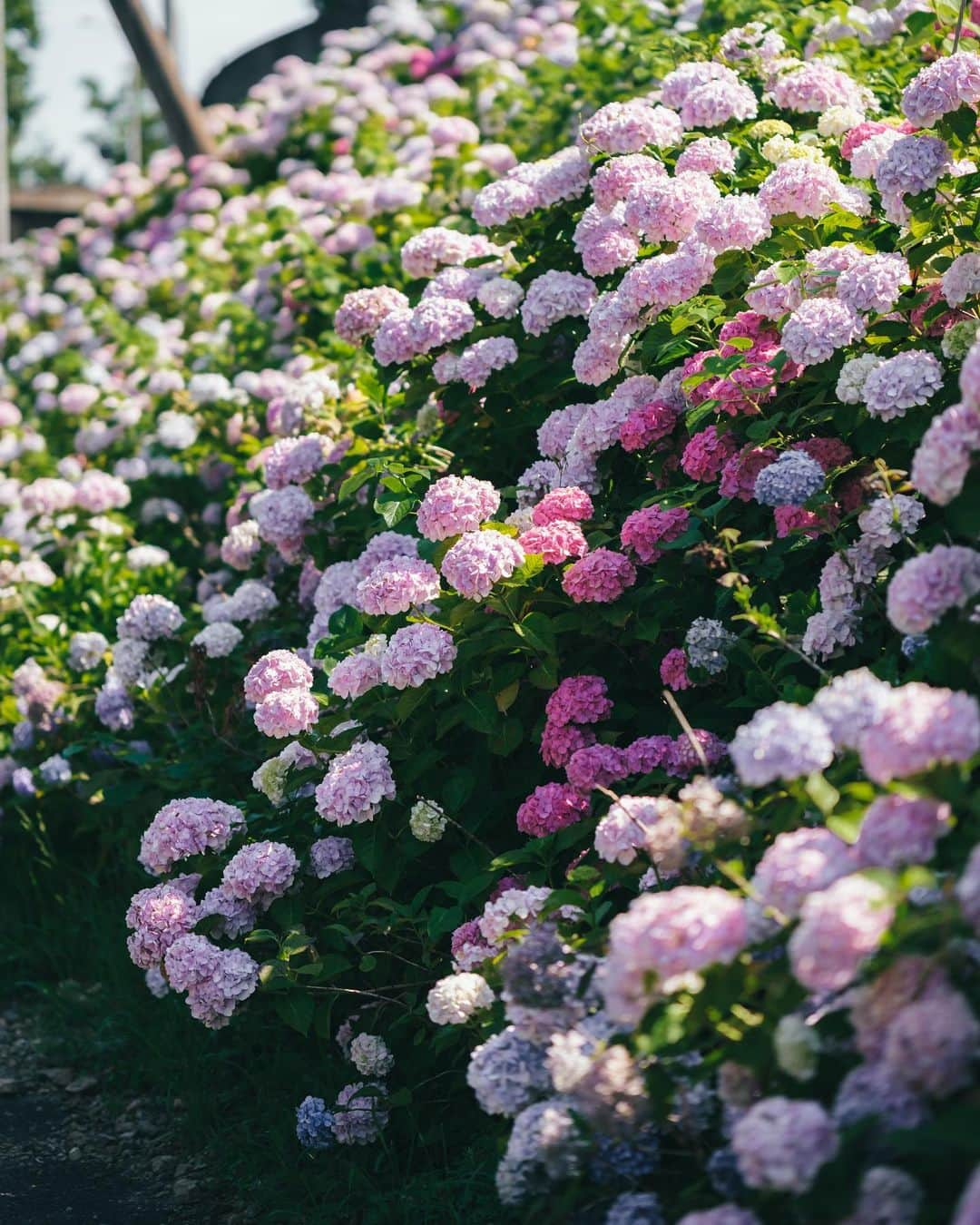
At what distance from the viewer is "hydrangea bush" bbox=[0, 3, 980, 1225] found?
1629 mm

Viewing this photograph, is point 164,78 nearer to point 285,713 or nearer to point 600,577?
point 285,713

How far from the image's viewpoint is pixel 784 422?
289 cm

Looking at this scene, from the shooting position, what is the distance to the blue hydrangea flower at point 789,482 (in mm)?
2523

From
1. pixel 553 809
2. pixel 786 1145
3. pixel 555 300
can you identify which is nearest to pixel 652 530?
pixel 553 809

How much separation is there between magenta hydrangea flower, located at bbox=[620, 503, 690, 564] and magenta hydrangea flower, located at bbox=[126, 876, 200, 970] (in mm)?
1136

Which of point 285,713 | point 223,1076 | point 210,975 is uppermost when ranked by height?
point 285,713

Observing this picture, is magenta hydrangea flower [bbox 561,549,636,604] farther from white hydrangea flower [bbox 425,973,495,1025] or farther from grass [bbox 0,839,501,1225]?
grass [bbox 0,839,501,1225]

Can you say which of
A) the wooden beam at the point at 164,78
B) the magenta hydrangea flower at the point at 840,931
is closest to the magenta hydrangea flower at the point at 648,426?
the magenta hydrangea flower at the point at 840,931

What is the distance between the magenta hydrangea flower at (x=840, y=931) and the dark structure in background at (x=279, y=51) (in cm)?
1365

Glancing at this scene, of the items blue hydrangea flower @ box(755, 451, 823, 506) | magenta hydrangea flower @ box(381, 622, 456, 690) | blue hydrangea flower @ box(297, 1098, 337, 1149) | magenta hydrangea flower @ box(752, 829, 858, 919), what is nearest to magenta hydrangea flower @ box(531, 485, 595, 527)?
magenta hydrangea flower @ box(381, 622, 456, 690)

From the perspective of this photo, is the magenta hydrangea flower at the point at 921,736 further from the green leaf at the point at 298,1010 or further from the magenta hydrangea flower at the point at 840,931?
the green leaf at the point at 298,1010

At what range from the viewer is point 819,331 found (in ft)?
8.82

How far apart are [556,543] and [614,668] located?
32cm

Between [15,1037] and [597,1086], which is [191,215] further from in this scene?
[597,1086]
